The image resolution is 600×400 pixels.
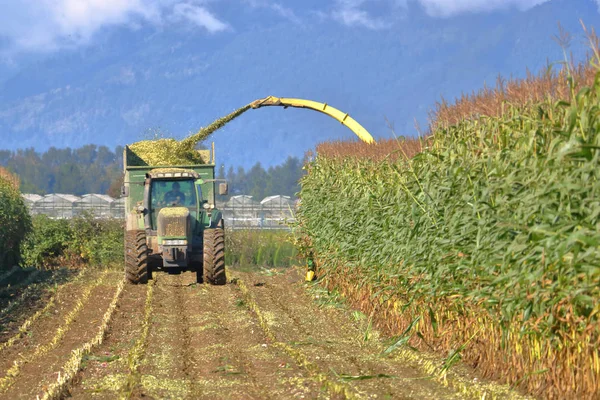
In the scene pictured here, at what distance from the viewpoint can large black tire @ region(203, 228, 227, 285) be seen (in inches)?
651

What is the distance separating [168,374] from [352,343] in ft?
9.27

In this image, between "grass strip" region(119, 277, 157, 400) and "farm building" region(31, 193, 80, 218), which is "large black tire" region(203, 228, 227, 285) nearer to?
"grass strip" region(119, 277, 157, 400)

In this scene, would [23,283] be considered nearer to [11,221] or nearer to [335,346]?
[11,221]

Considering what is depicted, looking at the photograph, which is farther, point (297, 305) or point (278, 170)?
point (278, 170)

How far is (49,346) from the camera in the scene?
11305 mm

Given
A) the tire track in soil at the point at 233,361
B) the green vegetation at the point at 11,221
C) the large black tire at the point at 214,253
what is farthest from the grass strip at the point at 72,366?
the green vegetation at the point at 11,221

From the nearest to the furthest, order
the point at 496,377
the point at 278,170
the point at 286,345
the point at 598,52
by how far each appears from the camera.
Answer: the point at 598,52
the point at 496,377
the point at 286,345
the point at 278,170

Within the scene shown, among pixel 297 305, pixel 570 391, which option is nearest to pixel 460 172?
pixel 570 391

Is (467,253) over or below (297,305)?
over

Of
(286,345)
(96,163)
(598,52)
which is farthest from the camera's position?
(96,163)

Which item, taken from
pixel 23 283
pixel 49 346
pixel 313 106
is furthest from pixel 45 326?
A: pixel 313 106

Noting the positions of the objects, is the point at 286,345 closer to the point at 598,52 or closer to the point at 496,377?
the point at 496,377

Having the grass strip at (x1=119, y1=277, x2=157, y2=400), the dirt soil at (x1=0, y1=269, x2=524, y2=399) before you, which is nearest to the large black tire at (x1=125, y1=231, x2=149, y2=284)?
the dirt soil at (x1=0, y1=269, x2=524, y2=399)

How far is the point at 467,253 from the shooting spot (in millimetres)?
7812
